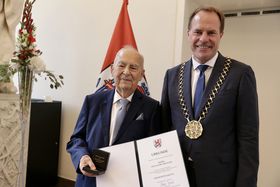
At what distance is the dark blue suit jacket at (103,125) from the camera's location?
1349 mm

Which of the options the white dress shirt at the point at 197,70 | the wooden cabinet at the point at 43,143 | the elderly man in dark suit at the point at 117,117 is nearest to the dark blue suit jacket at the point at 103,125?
the elderly man in dark suit at the point at 117,117

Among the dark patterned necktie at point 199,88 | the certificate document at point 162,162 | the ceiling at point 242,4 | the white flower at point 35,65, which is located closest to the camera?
the certificate document at point 162,162

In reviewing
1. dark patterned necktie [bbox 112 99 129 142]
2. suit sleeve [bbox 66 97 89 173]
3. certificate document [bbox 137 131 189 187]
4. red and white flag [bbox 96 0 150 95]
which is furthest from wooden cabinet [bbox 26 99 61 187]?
certificate document [bbox 137 131 189 187]

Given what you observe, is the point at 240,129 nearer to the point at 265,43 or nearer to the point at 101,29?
the point at 265,43

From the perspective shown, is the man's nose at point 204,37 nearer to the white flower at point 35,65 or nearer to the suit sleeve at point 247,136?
the suit sleeve at point 247,136

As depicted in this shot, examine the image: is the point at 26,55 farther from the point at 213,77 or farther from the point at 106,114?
the point at 213,77

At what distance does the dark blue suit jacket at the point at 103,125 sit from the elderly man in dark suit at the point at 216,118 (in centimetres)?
17

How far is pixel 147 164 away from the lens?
123 centimetres

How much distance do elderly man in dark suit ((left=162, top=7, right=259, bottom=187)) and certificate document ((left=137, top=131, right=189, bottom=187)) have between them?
7cm

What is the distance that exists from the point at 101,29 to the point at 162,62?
833 mm

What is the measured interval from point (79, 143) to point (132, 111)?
303 mm

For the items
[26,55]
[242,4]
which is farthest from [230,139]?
[242,4]

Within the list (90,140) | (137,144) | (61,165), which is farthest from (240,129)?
(61,165)

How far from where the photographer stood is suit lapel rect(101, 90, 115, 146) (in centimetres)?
136
